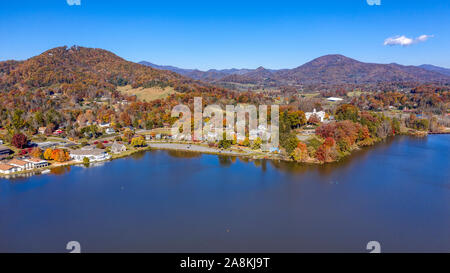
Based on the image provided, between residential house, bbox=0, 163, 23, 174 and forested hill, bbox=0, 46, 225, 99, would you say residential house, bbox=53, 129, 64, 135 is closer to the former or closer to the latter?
residential house, bbox=0, 163, 23, 174

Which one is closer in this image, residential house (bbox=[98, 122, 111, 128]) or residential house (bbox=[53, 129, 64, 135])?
residential house (bbox=[53, 129, 64, 135])

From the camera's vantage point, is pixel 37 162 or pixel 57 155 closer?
pixel 37 162

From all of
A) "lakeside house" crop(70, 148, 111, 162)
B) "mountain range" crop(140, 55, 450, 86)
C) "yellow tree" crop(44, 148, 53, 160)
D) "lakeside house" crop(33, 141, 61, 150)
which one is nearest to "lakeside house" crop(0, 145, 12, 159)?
"lakeside house" crop(33, 141, 61, 150)

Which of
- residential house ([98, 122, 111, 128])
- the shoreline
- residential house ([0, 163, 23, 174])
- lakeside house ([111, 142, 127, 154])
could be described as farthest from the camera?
residential house ([98, 122, 111, 128])

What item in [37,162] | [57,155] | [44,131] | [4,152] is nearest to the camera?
[37,162]

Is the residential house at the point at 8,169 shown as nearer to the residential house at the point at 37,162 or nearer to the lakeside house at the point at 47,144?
the residential house at the point at 37,162

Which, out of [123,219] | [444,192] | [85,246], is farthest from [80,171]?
[444,192]

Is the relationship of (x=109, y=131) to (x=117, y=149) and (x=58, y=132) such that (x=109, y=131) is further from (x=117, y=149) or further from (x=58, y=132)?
(x=117, y=149)

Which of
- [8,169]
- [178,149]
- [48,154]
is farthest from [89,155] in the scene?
[178,149]

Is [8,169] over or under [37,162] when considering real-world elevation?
under
